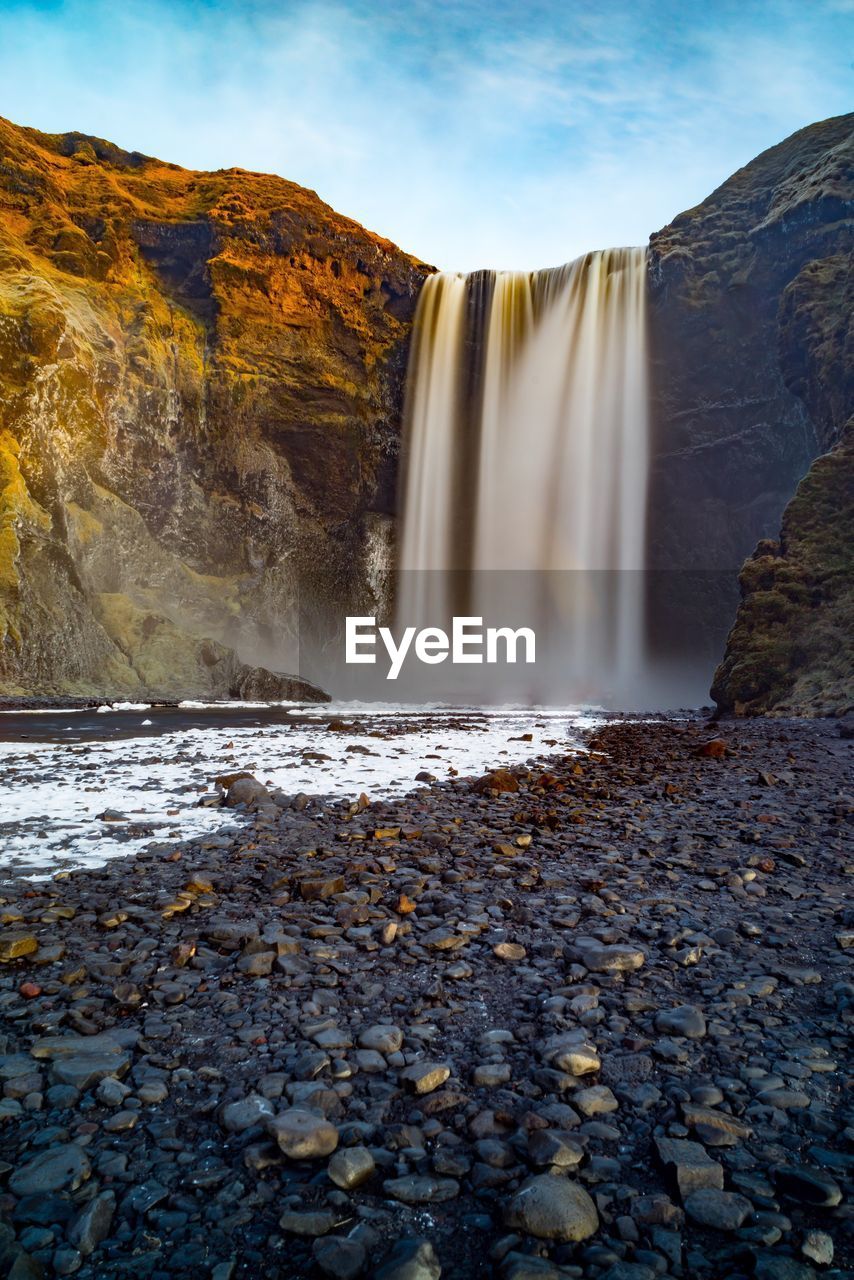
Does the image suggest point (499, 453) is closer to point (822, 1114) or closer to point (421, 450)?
point (421, 450)

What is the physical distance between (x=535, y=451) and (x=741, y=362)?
1268 centimetres

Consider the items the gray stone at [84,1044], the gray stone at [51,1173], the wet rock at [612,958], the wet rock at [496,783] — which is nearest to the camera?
the gray stone at [51,1173]

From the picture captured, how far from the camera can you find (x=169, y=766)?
9547 mm

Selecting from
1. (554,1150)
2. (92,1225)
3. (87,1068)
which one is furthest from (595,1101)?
(87,1068)

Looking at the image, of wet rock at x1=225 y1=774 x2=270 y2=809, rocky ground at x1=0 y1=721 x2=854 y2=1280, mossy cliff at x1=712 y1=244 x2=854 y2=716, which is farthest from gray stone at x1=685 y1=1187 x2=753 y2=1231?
mossy cliff at x1=712 y1=244 x2=854 y2=716

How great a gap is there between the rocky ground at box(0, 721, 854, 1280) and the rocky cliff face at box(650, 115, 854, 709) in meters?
32.3

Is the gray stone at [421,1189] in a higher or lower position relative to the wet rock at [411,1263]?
lower

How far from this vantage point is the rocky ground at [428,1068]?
60.9 inches

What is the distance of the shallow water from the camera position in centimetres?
557

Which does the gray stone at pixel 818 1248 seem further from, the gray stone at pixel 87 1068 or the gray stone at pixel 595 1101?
the gray stone at pixel 87 1068

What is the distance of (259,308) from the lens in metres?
42.0

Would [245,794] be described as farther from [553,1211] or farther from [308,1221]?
[553,1211]

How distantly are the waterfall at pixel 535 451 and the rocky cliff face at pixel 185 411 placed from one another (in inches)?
94.7

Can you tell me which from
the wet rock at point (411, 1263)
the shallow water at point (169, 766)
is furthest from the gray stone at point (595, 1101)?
the shallow water at point (169, 766)
